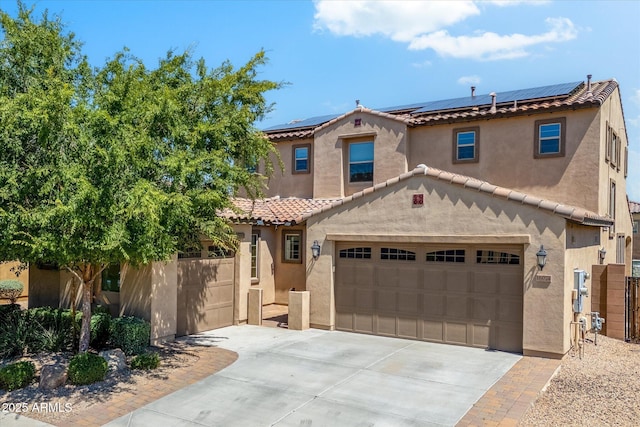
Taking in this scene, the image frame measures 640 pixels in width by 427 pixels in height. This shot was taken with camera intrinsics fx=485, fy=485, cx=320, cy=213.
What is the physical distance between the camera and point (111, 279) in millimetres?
13469

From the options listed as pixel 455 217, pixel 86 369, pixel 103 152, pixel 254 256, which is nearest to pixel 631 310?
pixel 455 217

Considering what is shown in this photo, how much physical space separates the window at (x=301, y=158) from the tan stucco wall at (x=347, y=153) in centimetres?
71

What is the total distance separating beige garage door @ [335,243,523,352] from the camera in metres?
12.5

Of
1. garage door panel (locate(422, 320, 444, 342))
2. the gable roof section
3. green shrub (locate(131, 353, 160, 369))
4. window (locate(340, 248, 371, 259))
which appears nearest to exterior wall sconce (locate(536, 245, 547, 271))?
garage door panel (locate(422, 320, 444, 342))

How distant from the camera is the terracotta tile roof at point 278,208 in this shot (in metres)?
17.5

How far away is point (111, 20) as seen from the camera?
43.0 feet

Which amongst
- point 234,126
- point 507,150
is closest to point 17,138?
point 234,126

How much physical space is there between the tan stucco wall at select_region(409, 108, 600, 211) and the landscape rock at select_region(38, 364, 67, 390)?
44.4 ft

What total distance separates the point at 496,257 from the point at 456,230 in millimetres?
1223

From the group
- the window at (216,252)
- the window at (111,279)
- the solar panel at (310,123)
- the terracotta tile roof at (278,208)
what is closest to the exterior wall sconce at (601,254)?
the terracotta tile roof at (278,208)

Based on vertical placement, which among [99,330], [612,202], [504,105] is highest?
[504,105]

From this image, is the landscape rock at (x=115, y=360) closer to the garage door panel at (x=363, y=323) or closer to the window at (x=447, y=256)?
the garage door panel at (x=363, y=323)

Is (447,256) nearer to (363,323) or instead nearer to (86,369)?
(363,323)

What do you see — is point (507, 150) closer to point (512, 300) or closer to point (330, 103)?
point (512, 300)
